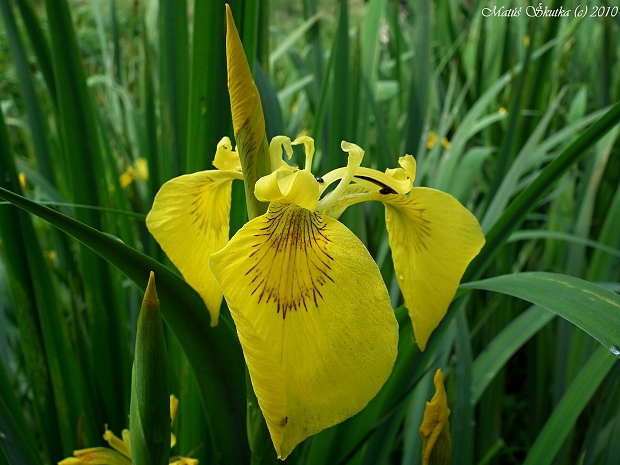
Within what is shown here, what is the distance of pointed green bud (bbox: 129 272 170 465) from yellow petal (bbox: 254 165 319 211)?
105 mm

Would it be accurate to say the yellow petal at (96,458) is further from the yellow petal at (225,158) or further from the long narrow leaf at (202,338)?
the yellow petal at (225,158)

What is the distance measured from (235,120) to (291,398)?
0.71 feet

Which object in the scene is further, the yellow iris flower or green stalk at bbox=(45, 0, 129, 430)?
green stalk at bbox=(45, 0, 129, 430)

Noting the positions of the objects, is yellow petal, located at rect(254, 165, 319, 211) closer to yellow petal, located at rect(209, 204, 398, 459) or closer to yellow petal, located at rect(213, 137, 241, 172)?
yellow petal, located at rect(209, 204, 398, 459)

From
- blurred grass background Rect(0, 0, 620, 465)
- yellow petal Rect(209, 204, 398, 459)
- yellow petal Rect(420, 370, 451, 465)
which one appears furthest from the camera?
blurred grass background Rect(0, 0, 620, 465)

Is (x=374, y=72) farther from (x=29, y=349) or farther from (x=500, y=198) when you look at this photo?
(x=29, y=349)

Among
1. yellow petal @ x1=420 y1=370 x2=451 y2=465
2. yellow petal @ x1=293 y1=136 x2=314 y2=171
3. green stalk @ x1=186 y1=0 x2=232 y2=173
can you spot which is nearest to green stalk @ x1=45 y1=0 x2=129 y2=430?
green stalk @ x1=186 y1=0 x2=232 y2=173

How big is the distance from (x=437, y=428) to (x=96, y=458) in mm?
318

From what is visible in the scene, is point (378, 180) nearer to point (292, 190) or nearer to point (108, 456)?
point (292, 190)

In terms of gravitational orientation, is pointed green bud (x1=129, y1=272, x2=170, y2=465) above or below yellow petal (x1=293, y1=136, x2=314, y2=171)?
below

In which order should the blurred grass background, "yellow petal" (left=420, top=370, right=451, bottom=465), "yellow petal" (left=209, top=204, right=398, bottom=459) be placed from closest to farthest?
"yellow petal" (left=209, top=204, right=398, bottom=459) → "yellow petal" (left=420, top=370, right=451, bottom=465) → the blurred grass background

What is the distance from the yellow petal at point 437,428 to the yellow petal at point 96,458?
11.3 inches

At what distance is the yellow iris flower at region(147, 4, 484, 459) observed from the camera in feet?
1.24

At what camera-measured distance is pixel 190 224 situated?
1.80 feet
